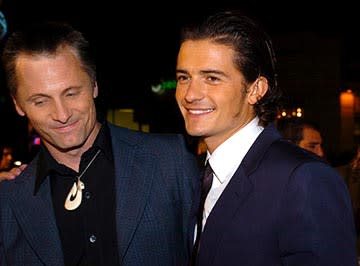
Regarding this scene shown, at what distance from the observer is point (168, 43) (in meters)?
16.9

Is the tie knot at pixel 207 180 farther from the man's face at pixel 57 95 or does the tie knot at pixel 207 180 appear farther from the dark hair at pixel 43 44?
the dark hair at pixel 43 44

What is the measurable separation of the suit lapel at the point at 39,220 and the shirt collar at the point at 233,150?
76cm

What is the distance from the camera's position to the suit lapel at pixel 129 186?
222 cm

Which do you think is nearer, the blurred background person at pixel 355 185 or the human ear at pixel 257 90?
the human ear at pixel 257 90

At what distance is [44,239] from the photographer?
2.24 meters

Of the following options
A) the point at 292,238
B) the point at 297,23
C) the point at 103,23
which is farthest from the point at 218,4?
the point at 292,238

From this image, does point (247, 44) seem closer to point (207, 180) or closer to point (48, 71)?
point (207, 180)

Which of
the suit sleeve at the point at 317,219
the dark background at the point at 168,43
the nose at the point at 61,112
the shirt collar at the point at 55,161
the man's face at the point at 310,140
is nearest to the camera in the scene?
the suit sleeve at the point at 317,219

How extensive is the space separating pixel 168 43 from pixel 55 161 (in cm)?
1483

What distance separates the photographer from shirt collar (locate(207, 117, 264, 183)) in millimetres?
2121

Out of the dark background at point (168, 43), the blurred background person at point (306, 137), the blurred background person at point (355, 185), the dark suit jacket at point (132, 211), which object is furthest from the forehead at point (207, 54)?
the dark background at point (168, 43)

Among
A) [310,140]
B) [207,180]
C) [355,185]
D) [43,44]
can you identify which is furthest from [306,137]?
[43,44]

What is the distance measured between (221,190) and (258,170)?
25 cm

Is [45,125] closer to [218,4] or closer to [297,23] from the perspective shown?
[218,4]
